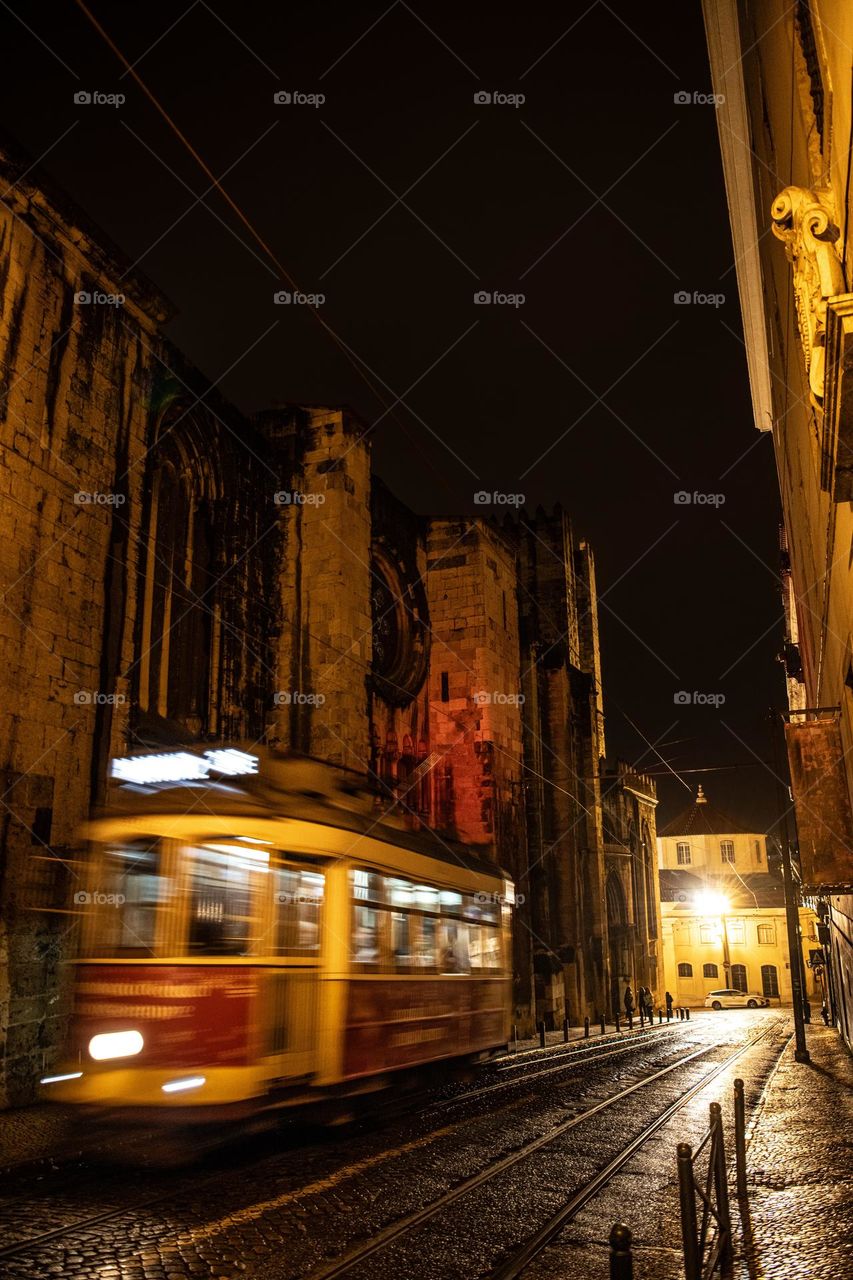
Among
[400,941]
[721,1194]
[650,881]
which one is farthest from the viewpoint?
[650,881]

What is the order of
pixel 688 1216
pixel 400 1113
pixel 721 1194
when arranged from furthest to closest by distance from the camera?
pixel 400 1113
pixel 721 1194
pixel 688 1216

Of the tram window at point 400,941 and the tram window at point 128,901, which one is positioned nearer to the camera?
the tram window at point 128,901

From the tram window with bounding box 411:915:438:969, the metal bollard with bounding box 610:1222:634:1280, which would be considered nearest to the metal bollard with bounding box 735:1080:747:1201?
the metal bollard with bounding box 610:1222:634:1280

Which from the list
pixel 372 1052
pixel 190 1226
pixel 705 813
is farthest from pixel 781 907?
pixel 190 1226

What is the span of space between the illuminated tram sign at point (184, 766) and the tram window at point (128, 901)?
2.89ft

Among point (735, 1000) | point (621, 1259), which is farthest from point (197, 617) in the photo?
point (735, 1000)

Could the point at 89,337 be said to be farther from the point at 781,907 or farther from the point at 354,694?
the point at 781,907

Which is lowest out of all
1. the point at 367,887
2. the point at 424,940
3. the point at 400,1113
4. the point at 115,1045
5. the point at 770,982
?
the point at 770,982

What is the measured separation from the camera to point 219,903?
8602mm

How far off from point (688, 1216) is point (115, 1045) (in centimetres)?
535

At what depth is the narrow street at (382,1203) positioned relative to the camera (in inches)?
234

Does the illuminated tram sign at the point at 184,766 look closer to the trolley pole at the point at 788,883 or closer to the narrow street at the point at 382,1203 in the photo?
the narrow street at the point at 382,1203

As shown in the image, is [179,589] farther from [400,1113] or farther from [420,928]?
[400,1113]

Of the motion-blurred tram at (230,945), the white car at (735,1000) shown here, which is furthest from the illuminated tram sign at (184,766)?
the white car at (735,1000)
